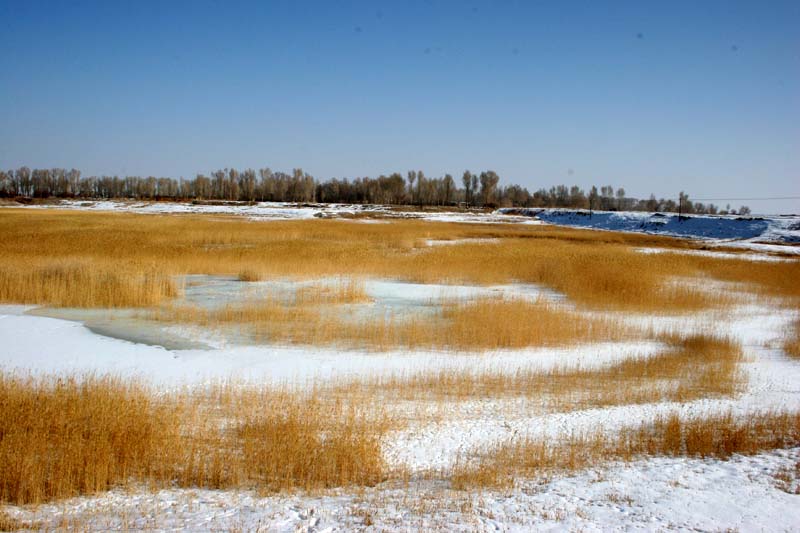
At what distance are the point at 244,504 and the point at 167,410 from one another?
9.55ft

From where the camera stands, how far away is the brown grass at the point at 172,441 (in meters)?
5.97

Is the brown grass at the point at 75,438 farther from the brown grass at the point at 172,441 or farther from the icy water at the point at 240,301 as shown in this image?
the icy water at the point at 240,301

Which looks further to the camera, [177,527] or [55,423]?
[55,423]

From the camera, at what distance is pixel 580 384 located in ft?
33.4

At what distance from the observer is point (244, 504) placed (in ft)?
18.0

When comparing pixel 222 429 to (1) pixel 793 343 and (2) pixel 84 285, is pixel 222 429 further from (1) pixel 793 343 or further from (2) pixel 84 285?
(1) pixel 793 343

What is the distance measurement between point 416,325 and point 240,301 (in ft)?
17.8

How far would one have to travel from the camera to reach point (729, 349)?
12.7 meters

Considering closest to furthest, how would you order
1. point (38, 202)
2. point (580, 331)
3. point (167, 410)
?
point (167, 410) < point (580, 331) < point (38, 202)

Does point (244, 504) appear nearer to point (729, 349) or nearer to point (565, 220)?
point (729, 349)

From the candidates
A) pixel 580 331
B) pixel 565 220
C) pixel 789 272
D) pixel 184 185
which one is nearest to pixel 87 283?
pixel 580 331

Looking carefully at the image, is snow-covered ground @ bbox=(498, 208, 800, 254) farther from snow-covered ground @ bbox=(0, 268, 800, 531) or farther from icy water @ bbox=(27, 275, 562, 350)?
snow-covered ground @ bbox=(0, 268, 800, 531)

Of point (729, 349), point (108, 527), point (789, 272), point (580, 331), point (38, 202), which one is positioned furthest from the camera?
point (38, 202)

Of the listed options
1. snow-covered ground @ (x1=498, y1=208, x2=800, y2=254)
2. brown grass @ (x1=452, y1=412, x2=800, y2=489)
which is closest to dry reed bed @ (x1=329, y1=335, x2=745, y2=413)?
brown grass @ (x1=452, y1=412, x2=800, y2=489)
